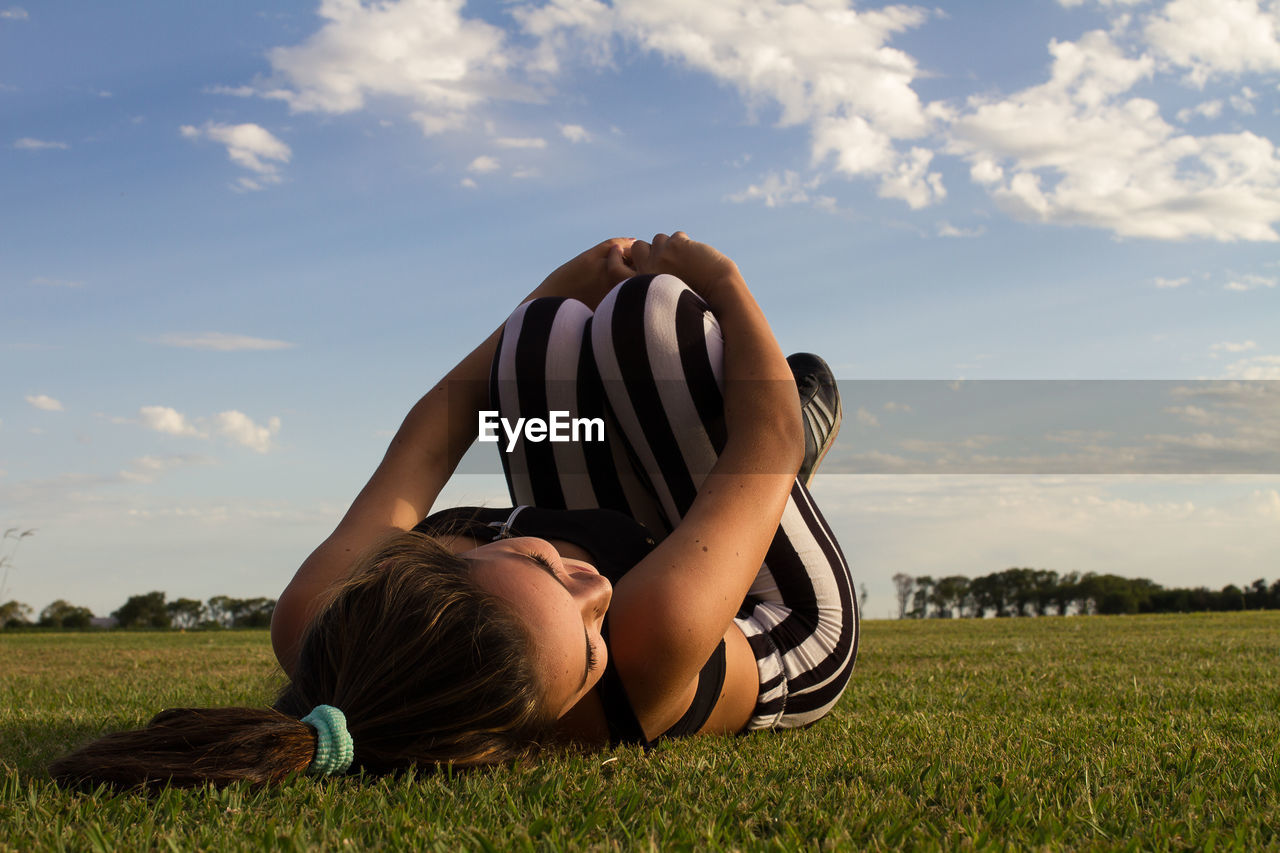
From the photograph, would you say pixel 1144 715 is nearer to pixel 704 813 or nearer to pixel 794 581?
pixel 794 581

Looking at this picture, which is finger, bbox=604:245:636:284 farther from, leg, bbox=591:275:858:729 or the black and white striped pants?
leg, bbox=591:275:858:729

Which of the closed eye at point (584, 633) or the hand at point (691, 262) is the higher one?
the hand at point (691, 262)

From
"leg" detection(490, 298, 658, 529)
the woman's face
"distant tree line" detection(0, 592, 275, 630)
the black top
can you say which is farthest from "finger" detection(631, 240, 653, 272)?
"distant tree line" detection(0, 592, 275, 630)

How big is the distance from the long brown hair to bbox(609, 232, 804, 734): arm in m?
0.32

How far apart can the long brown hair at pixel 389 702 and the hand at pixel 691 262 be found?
A: 181 cm

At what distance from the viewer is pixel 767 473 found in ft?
8.92

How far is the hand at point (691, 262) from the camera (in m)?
3.56

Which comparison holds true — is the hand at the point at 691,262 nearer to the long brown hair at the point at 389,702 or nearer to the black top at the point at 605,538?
the black top at the point at 605,538

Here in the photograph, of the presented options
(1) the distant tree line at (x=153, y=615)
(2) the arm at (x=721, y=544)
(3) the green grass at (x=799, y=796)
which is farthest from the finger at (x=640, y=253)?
(1) the distant tree line at (x=153, y=615)

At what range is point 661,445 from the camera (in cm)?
336

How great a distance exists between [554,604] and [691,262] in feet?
6.41

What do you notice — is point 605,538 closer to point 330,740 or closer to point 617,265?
point 330,740

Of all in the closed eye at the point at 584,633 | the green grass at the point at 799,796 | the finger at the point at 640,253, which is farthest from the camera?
the finger at the point at 640,253

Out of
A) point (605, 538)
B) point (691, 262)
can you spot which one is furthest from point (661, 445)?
point (691, 262)
